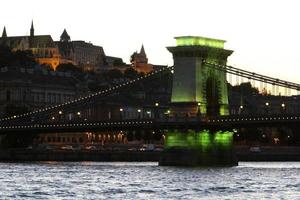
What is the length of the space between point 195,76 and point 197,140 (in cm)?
531

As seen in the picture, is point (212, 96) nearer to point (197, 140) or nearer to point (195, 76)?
point (195, 76)

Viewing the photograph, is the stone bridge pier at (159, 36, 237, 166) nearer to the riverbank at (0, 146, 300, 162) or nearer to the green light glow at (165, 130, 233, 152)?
the green light glow at (165, 130, 233, 152)

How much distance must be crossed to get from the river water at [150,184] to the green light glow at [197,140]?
587cm

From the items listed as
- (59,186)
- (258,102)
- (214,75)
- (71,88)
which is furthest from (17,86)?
(59,186)

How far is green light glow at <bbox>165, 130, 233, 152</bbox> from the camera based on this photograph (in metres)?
95.2

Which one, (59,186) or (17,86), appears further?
(17,86)

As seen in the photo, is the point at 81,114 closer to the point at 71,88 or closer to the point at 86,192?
the point at 71,88

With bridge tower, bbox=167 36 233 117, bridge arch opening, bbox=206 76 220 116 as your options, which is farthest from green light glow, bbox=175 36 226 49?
bridge arch opening, bbox=206 76 220 116

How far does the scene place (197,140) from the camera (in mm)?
95312

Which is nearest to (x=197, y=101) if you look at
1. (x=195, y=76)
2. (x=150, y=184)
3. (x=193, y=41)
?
(x=195, y=76)

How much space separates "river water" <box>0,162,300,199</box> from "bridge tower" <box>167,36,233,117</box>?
8725 mm

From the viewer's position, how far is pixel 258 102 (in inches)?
5187

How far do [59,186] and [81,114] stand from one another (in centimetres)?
8968

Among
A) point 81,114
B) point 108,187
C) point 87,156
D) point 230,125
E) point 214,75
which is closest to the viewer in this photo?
point 108,187
